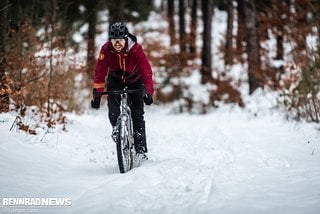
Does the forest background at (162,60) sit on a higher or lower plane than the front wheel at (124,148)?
higher

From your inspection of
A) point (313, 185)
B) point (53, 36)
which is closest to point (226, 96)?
point (53, 36)

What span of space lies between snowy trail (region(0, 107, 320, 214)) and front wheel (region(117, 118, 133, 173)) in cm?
19

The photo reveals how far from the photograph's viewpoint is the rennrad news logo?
4.16m

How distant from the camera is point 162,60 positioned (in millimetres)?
18141

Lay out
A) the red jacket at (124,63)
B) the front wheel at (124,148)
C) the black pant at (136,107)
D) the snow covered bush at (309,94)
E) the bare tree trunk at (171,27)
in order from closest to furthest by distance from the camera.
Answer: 1. the front wheel at (124,148)
2. the red jacket at (124,63)
3. the black pant at (136,107)
4. the snow covered bush at (309,94)
5. the bare tree trunk at (171,27)

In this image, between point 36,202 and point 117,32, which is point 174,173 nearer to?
point 36,202

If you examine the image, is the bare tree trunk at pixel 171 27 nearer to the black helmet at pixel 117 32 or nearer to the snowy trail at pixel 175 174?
the snowy trail at pixel 175 174

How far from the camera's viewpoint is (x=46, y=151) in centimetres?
659

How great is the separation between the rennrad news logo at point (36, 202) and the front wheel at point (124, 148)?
1136 millimetres

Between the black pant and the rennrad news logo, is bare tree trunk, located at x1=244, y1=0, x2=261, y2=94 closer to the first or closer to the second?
the black pant

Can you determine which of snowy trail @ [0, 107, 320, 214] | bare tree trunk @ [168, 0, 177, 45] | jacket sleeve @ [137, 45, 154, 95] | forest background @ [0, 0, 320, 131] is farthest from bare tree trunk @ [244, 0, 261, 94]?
jacket sleeve @ [137, 45, 154, 95]

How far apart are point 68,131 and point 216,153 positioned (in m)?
3.53

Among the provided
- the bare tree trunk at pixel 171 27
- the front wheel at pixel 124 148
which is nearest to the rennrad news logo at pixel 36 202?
the front wheel at pixel 124 148

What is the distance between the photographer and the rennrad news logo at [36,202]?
164 inches
